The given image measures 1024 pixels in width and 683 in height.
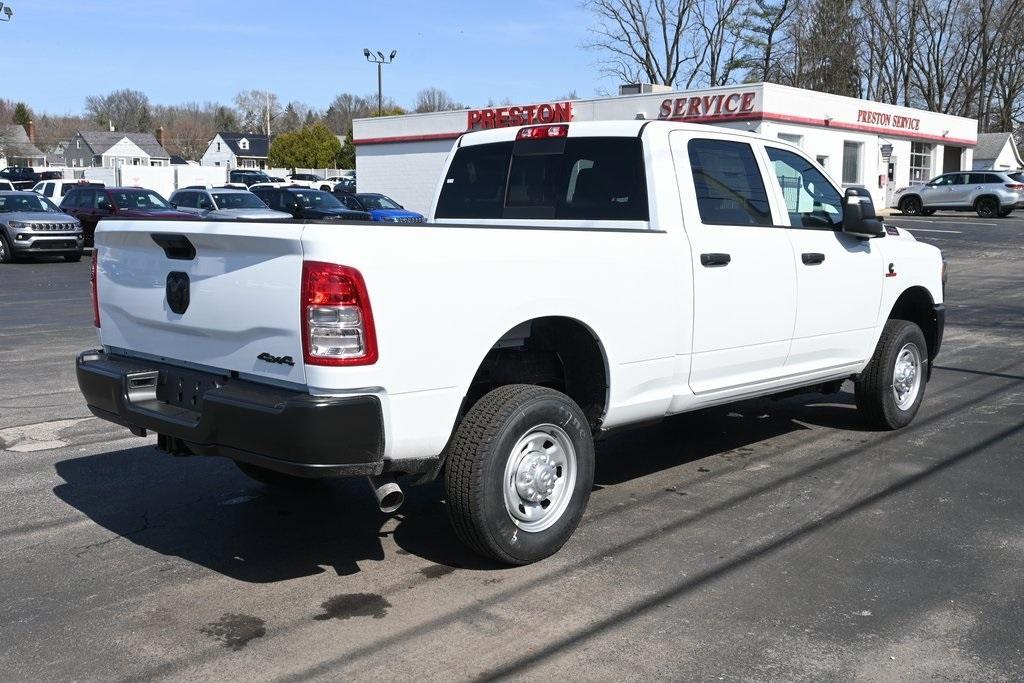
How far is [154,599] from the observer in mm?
4445

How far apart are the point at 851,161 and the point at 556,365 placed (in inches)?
1610

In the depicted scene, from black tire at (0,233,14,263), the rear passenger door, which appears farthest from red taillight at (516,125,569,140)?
black tire at (0,233,14,263)

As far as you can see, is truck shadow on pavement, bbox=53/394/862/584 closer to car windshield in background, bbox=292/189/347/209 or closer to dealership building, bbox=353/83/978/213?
car windshield in background, bbox=292/189/347/209

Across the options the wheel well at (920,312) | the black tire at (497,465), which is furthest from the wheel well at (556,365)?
the wheel well at (920,312)

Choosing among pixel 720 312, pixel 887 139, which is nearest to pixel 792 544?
pixel 720 312

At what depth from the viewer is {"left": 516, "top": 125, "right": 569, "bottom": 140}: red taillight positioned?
6098 millimetres

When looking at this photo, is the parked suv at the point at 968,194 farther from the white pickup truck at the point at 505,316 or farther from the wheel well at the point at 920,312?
the white pickup truck at the point at 505,316

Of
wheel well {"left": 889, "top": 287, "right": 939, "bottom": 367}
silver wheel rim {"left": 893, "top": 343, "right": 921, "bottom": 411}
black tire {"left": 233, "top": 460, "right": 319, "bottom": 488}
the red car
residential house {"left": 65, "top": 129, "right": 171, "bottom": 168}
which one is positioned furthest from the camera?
residential house {"left": 65, "top": 129, "right": 171, "bottom": 168}

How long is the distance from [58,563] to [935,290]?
6145mm

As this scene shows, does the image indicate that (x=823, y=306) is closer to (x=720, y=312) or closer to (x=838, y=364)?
(x=838, y=364)

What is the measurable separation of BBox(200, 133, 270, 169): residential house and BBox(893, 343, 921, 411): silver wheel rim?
116 m

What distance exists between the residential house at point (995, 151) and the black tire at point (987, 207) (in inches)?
A: 1171

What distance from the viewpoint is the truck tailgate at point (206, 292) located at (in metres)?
4.11

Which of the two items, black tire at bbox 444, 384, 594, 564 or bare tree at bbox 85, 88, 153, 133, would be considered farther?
bare tree at bbox 85, 88, 153, 133
